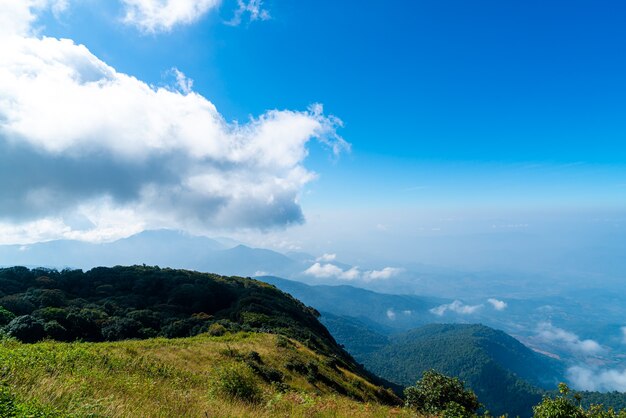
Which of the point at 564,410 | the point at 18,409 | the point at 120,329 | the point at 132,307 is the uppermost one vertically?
the point at 18,409

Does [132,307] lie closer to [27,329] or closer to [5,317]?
[5,317]

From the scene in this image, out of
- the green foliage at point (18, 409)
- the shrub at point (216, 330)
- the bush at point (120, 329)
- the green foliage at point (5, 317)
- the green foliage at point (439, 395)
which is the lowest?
the green foliage at point (439, 395)

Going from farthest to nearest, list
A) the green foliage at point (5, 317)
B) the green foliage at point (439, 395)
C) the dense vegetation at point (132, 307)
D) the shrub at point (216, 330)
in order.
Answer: the shrub at point (216, 330) → the dense vegetation at point (132, 307) → the green foliage at point (5, 317) → the green foliage at point (439, 395)

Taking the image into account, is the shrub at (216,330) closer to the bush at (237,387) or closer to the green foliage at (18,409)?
the bush at (237,387)

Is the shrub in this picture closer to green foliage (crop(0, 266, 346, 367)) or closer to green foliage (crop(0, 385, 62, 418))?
green foliage (crop(0, 266, 346, 367))

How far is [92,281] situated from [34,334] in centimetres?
4212

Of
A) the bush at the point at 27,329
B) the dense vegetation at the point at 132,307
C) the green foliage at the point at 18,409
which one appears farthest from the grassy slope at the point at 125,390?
the dense vegetation at the point at 132,307

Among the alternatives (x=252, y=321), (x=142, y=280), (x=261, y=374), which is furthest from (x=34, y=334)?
(x=142, y=280)

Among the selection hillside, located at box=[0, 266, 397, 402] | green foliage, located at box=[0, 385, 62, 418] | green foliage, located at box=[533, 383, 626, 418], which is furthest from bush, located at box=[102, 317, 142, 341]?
green foliage, located at box=[533, 383, 626, 418]

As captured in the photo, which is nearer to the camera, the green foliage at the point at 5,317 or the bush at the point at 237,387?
the bush at the point at 237,387

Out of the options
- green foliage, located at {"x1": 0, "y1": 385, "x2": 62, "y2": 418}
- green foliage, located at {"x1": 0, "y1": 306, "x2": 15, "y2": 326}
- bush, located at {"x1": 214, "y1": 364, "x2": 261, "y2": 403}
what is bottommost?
green foliage, located at {"x1": 0, "y1": 306, "x2": 15, "y2": 326}

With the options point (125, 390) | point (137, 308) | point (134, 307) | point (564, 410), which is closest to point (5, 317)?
point (134, 307)

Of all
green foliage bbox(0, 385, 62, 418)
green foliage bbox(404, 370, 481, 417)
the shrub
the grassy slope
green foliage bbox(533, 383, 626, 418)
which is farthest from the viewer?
the shrub

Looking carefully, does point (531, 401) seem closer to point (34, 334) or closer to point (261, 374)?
point (261, 374)
